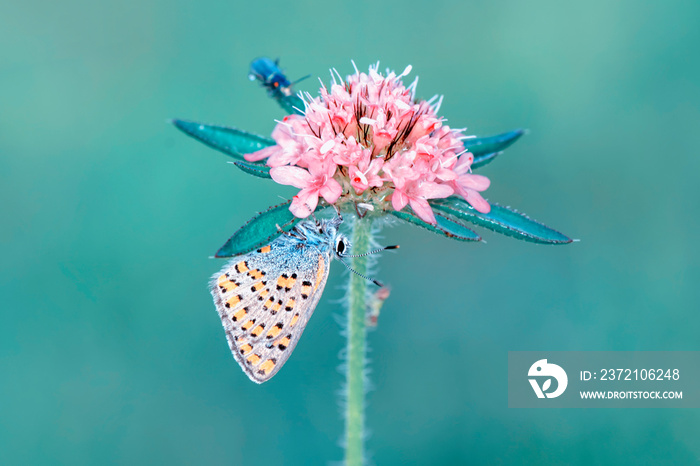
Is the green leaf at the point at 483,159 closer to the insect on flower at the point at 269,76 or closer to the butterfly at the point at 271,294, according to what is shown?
the butterfly at the point at 271,294

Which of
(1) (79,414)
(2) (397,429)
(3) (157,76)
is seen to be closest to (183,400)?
(1) (79,414)

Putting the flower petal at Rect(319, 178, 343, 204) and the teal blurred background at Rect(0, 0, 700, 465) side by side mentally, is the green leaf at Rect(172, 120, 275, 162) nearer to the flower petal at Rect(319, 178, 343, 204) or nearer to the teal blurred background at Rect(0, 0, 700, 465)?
the flower petal at Rect(319, 178, 343, 204)

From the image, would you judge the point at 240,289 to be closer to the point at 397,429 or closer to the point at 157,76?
the point at 397,429

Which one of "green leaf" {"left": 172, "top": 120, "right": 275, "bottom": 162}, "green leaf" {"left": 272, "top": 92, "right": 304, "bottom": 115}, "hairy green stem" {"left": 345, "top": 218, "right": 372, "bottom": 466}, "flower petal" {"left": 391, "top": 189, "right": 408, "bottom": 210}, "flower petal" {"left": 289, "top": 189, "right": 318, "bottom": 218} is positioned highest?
"green leaf" {"left": 272, "top": 92, "right": 304, "bottom": 115}

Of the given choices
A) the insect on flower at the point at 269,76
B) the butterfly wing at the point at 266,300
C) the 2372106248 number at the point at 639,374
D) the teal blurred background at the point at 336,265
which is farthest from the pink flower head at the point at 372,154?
the 2372106248 number at the point at 639,374

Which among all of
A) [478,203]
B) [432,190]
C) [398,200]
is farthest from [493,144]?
[398,200]

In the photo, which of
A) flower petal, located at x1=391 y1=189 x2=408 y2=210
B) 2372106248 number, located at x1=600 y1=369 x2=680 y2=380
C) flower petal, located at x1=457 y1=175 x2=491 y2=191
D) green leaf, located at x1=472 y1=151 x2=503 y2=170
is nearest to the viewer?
flower petal, located at x1=391 y1=189 x2=408 y2=210

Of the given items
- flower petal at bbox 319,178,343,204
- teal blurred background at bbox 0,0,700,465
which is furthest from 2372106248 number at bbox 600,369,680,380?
flower petal at bbox 319,178,343,204
